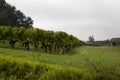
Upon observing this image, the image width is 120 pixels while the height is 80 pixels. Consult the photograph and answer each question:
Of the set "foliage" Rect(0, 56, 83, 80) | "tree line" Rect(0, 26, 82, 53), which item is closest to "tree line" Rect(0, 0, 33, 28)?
"tree line" Rect(0, 26, 82, 53)

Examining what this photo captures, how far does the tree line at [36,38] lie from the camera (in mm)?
57000

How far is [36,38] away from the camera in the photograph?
5875 centimetres

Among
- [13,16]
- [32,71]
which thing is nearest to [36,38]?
[32,71]

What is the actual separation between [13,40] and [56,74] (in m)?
36.2

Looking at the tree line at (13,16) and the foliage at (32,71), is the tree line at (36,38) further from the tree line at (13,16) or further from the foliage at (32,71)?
the tree line at (13,16)

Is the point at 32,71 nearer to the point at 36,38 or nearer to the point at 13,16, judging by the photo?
the point at 36,38

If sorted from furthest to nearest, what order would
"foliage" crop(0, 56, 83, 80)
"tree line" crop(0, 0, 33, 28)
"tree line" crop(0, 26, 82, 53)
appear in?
1. "tree line" crop(0, 0, 33, 28)
2. "tree line" crop(0, 26, 82, 53)
3. "foliage" crop(0, 56, 83, 80)

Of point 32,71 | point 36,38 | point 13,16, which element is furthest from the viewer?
point 13,16

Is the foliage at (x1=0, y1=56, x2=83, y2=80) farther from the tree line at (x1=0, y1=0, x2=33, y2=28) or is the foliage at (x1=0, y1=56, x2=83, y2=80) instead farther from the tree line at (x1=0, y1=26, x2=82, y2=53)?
the tree line at (x1=0, y1=0, x2=33, y2=28)

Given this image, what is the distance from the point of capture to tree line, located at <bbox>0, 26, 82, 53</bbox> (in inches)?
2244

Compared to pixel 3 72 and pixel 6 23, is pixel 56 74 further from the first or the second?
pixel 6 23

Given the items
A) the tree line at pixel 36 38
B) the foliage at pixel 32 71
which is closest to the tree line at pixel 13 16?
the tree line at pixel 36 38

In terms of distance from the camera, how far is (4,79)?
21094 mm

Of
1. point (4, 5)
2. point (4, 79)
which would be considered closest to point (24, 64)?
point (4, 79)
